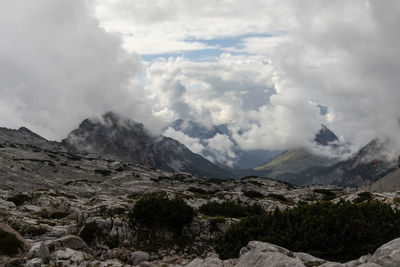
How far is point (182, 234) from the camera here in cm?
3059

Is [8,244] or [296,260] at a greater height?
[296,260]

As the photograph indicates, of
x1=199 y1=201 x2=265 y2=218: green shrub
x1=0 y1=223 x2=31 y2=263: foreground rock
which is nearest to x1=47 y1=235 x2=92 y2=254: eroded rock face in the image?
x1=0 y1=223 x2=31 y2=263: foreground rock

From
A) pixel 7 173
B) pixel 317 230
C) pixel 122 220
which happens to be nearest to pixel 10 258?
pixel 122 220

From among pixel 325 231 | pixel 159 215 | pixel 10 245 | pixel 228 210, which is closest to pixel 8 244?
pixel 10 245

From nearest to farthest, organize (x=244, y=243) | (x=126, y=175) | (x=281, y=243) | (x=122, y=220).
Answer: (x=281, y=243)
(x=244, y=243)
(x=122, y=220)
(x=126, y=175)

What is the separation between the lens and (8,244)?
17438 mm

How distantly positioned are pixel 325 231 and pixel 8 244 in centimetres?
1965

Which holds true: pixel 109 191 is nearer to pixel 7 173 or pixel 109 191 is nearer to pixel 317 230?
pixel 7 173

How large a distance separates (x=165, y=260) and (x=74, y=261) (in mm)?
9449

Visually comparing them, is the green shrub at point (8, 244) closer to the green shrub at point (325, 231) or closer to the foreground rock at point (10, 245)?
the foreground rock at point (10, 245)

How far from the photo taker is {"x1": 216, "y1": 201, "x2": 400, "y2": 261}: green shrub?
19.7 meters

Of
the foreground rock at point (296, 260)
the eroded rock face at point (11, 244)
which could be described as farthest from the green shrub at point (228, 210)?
the eroded rock face at point (11, 244)

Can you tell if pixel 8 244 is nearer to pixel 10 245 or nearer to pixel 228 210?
pixel 10 245

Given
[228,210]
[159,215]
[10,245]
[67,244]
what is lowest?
[67,244]
